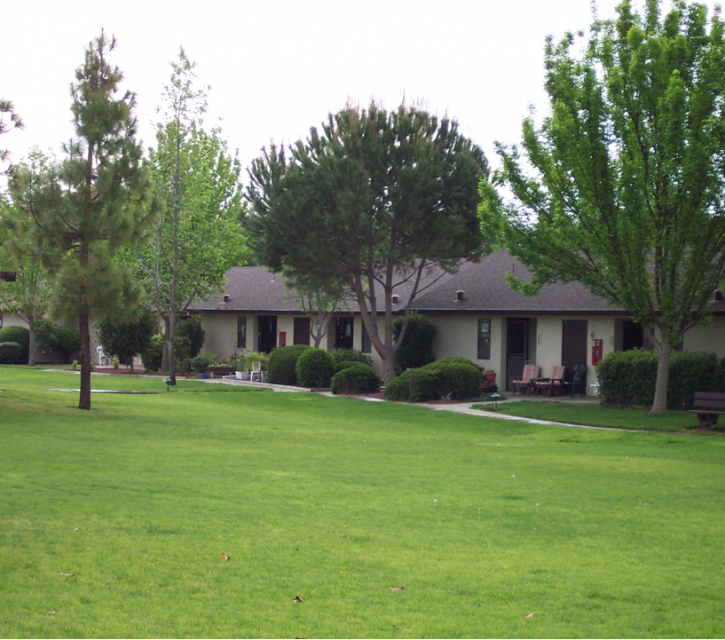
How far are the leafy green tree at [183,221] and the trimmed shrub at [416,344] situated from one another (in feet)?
26.8

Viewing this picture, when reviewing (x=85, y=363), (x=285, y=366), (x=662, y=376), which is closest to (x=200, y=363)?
(x=285, y=366)

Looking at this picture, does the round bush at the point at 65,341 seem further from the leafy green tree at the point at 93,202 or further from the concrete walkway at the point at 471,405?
the leafy green tree at the point at 93,202

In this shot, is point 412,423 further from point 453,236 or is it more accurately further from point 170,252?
point 170,252

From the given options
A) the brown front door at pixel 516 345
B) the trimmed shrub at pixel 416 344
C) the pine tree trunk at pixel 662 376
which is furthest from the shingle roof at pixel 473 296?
the pine tree trunk at pixel 662 376

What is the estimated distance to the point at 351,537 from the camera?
25.7ft

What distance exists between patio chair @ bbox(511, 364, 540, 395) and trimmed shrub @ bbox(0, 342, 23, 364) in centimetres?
2703

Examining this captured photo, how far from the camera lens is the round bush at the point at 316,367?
29766 mm

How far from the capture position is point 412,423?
20.2 meters

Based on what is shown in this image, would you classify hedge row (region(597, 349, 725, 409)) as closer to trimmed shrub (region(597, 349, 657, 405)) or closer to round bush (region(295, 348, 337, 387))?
trimmed shrub (region(597, 349, 657, 405))

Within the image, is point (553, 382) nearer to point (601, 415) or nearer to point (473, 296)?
point (473, 296)

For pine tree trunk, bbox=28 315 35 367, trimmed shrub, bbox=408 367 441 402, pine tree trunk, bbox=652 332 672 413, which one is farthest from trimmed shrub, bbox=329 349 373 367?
pine tree trunk, bbox=28 315 35 367

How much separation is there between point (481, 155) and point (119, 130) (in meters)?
13.1

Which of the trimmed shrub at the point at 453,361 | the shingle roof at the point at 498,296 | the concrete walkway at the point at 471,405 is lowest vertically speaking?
the concrete walkway at the point at 471,405

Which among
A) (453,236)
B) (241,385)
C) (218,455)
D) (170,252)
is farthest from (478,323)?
(218,455)
